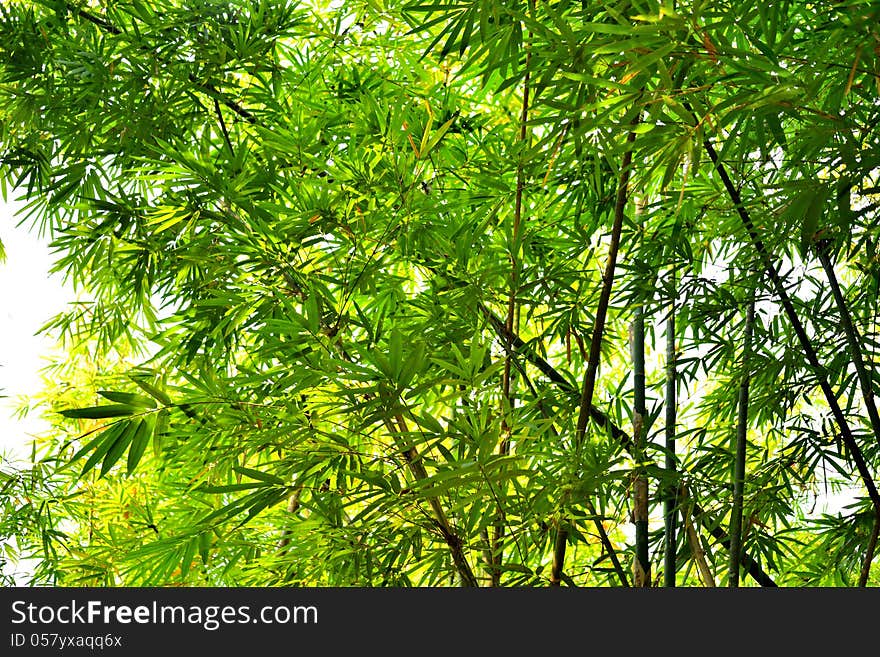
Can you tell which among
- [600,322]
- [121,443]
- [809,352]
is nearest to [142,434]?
[121,443]

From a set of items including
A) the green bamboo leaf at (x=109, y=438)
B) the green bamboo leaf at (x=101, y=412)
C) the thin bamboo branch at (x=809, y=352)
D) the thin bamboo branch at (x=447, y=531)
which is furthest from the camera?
the thin bamboo branch at (x=809, y=352)

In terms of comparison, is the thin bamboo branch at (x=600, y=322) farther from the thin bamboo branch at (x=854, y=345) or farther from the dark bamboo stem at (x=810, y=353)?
the thin bamboo branch at (x=854, y=345)

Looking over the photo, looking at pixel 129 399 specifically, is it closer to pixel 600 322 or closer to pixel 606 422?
pixel 600 322

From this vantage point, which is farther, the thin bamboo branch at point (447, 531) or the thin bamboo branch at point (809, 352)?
the thin bamboo branch at point (809, 352)

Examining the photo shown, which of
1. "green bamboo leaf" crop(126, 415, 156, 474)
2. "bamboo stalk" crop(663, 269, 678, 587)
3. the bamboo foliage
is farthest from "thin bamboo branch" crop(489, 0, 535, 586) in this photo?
"green bamboo leaf" crop(126, 415, 156, 474)

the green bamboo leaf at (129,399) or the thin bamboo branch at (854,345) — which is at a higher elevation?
the thin bamboo branch at (854,345)

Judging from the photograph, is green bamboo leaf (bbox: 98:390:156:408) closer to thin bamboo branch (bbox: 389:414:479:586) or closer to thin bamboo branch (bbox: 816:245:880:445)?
thin bamboo branch (bbox: 389:414:479:586)

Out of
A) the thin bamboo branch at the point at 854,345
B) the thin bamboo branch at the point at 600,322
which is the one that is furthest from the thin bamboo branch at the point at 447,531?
the thin bamboo branch at the point at 854,345

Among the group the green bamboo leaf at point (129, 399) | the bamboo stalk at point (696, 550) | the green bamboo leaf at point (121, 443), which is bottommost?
the bamboo stalk at point (696, 550)

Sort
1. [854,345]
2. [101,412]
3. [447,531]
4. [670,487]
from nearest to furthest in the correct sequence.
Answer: [101,412] < [447,531] < [854,345] < [670,487]

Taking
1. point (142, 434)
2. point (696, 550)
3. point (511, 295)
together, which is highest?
point (511, 295)

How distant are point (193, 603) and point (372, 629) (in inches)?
9.1

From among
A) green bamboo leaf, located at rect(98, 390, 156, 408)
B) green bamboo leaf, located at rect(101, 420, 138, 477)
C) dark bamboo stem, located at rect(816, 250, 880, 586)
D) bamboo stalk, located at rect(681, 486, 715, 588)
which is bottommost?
bamboo stalk, located at rect(681, 486, 715, 588)

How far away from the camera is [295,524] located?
5.45 feet
